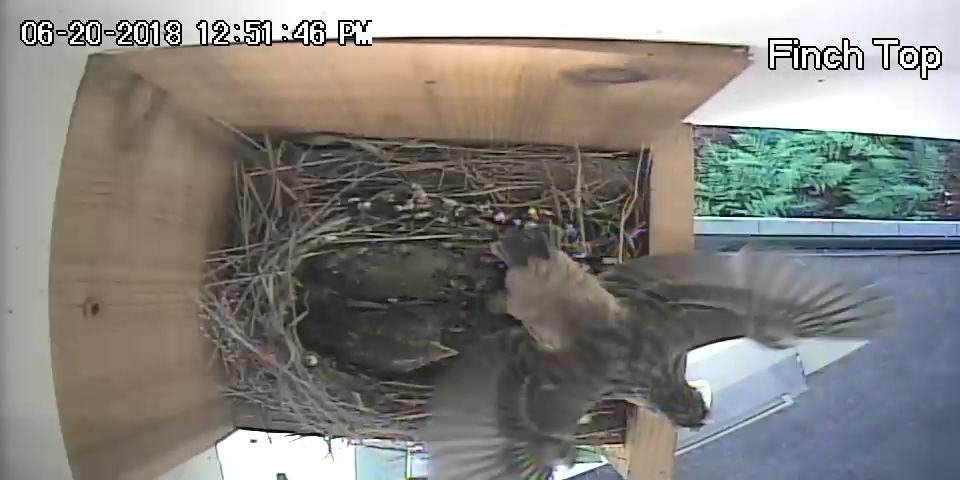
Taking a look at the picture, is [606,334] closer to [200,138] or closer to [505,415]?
[505,415]

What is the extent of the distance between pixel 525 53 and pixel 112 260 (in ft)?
1.06

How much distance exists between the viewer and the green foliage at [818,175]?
0.80 m

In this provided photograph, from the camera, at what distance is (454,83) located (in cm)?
57

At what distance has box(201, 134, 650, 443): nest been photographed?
0.75 metres

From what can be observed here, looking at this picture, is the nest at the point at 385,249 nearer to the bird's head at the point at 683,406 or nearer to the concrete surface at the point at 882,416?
the bird's head at the point at 683,406

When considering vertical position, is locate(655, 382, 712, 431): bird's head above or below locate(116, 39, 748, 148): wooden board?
below

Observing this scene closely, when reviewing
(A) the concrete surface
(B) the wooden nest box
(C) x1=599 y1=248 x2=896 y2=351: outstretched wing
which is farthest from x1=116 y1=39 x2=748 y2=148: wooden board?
(A) the concrete surface

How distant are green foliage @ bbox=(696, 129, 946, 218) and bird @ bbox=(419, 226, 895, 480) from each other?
0.11 metres

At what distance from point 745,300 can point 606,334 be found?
11 centimetres

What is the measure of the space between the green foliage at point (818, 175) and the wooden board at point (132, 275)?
0.44 meters

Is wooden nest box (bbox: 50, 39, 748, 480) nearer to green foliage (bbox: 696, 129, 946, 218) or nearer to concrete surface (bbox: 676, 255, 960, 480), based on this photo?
green foliage (bbox: 696, 129, 946, 218)

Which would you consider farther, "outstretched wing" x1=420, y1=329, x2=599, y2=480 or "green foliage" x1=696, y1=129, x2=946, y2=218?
"green foliage" x1=696, y1=129, x2=946, y2=218

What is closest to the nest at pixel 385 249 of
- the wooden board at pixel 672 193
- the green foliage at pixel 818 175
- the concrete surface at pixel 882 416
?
the wooden board at pixel 672 193

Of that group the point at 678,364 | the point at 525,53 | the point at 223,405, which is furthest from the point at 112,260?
the point at 678,364
